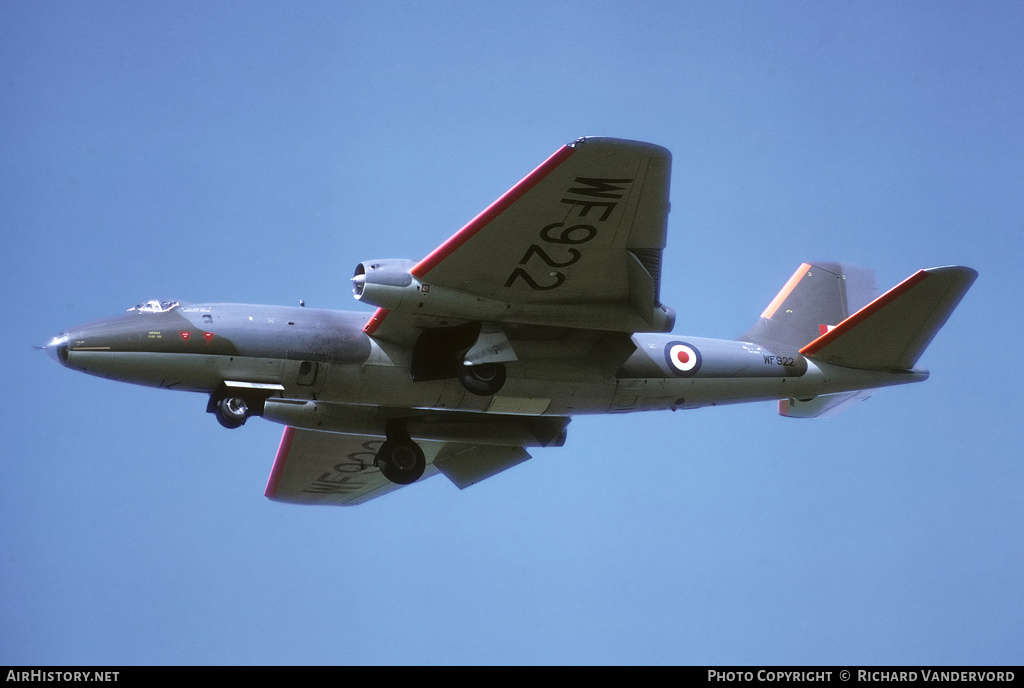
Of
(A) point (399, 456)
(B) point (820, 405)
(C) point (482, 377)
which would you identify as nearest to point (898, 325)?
(B) point (820, 405)

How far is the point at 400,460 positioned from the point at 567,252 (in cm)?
569

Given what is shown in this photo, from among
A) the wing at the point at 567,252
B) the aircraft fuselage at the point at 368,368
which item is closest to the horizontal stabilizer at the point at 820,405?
the aircraft fuselage at the point at 368,368

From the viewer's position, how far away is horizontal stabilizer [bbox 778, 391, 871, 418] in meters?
22.6

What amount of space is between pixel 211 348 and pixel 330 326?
1.94m

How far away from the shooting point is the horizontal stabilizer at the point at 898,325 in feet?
67.1

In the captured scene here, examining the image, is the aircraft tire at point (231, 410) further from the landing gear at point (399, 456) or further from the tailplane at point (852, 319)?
the tailplane at point (852, 319)

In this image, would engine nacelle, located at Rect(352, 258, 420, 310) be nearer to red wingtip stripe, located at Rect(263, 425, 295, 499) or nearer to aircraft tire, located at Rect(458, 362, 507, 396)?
aircraft tire, located at Rect(458, 362, 507, 396)

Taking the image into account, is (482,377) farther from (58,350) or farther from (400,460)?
(58,350)

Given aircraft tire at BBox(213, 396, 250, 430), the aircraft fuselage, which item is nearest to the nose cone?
the aircraft fuselage

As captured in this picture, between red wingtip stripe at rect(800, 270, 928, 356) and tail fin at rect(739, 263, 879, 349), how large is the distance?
2.15ft

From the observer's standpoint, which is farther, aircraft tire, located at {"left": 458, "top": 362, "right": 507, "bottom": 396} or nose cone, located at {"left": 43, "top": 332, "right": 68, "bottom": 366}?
aircraft tire, located at {"left": 458, "top": 362, "right": 507, "bottom": 396}

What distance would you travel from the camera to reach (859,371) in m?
21.7
